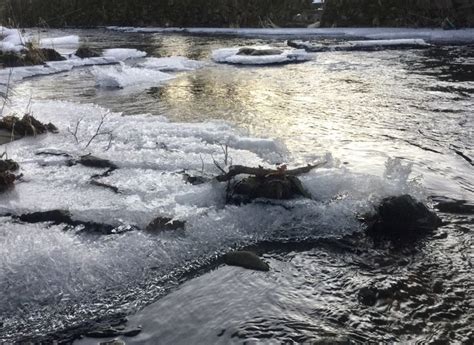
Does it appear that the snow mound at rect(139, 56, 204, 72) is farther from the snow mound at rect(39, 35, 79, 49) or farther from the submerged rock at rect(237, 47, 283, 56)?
the snow mound at rect(39, 35, 79, 49)

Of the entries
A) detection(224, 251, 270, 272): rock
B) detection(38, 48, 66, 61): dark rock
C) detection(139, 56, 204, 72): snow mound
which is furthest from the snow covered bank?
detection(224, 251, 270, 272): rock

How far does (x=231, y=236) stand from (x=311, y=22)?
3642 centimetres

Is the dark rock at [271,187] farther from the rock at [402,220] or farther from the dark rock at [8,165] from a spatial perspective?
the dark rock at [8,165]

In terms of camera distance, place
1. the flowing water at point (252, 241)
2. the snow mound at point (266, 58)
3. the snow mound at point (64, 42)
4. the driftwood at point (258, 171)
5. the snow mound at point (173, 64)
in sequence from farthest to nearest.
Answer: the snow mound at point (64, 42) → the snow mound at point (266, 58) → the snow mound at point (173, 64) → the driftwood at point (258, 171) → the flowing water at point (252, 241)

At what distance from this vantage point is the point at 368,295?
3.75 metres

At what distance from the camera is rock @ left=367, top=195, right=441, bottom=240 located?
478cm

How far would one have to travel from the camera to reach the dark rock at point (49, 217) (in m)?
4.95

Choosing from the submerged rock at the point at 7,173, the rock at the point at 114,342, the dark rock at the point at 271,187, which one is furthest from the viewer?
the submerged rock at the point at 7,173

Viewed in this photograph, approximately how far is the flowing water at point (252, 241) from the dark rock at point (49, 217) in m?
0.15

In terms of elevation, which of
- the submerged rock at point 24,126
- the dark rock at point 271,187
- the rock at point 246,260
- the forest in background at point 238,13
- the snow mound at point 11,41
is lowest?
the rock at point 246,260

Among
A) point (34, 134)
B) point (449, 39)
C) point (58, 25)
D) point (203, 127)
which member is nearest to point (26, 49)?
point (34, 134)

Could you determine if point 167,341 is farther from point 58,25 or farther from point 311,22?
point 58,25

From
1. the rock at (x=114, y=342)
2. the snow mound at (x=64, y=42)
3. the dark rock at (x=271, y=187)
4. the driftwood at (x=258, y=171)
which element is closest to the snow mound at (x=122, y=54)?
the snow mound at (x=64, y=42)

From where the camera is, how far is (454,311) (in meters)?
3.53
